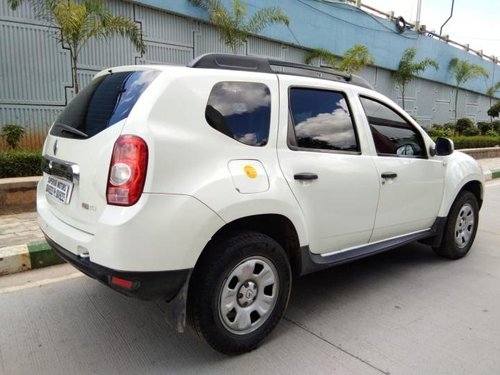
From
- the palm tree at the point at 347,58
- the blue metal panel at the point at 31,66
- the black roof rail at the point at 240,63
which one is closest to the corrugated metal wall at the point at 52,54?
the blue metal panel at the point at 31,66

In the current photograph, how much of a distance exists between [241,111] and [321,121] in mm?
759

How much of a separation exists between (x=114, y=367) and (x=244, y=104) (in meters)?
1.80

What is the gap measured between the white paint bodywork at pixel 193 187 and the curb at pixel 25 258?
1129 mm

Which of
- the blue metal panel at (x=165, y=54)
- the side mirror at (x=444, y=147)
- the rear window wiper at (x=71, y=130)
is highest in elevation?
the blue metal panel at (x=165, y=54)

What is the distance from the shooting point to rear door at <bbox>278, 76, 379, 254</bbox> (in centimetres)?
295

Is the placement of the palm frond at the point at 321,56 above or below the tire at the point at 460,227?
above

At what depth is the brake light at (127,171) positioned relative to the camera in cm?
229

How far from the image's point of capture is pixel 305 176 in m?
2.92

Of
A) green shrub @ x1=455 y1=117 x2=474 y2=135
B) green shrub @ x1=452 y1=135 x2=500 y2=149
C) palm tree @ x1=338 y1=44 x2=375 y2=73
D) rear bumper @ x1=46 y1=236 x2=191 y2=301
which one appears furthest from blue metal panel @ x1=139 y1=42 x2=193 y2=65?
green shrub @ x1=455 y1=117 x2=474 y2=135

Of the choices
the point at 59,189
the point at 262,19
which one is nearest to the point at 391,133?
the point at 59,189

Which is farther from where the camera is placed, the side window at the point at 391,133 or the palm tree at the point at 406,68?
the palm tree at the point at 406,68

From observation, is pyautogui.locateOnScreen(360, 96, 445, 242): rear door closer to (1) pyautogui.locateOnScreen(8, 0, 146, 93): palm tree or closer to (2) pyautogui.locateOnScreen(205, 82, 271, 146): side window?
(2) pyautogui.locateOnScreen(205, 82, 271, 146): side window

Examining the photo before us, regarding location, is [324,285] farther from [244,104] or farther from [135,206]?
[135,206]

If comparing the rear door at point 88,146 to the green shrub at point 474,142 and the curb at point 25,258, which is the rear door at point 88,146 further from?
the green shrub at point 474,142
